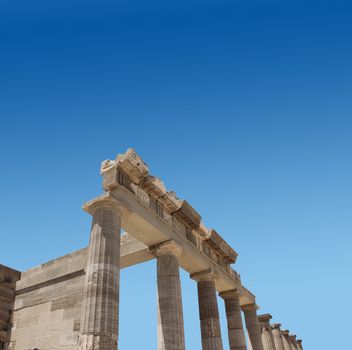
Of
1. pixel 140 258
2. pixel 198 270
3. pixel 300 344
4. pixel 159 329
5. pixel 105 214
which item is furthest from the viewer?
pixel 300 344

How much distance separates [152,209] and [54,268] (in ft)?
19.8

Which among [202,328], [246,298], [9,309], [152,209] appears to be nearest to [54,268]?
[9,309]

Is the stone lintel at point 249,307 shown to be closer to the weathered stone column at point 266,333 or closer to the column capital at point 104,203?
the weathered stone column at point 266,333

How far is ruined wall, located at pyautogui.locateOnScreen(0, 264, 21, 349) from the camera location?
1750 centimetres

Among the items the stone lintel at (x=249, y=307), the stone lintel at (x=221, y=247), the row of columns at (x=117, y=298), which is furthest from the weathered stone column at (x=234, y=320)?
the stone lintel at (x=249, y=307)

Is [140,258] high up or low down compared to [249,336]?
up

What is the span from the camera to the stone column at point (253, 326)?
73.5 feet

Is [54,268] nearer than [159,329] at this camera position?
No

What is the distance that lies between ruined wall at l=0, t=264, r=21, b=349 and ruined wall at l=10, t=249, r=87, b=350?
0.29m

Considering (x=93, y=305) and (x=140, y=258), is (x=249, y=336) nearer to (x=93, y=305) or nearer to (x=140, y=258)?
(x=140, y=258)

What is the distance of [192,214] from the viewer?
17781 millimetres

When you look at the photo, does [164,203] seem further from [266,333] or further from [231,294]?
[266,333]

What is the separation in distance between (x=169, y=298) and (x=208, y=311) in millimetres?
3892

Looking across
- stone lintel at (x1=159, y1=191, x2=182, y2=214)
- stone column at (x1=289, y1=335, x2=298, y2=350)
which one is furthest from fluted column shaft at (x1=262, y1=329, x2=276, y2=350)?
stone lintel at (x1=159, y1=191, x2=182, y2=214)
